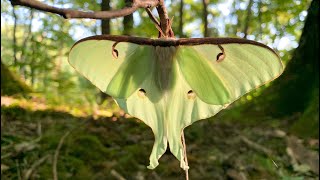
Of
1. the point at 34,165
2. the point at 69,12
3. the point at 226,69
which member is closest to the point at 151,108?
the point at 226,69

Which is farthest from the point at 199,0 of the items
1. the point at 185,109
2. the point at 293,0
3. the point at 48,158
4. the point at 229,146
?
the point at 185,109

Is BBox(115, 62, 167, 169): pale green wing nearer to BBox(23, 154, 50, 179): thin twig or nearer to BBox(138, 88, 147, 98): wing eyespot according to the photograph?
BBox(138, 88, 147, 98): wing eyespot

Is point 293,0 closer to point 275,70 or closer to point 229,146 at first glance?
point 229,146

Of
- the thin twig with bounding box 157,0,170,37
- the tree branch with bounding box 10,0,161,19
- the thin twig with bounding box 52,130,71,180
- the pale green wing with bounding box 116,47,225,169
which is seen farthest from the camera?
the thin twig with bounding box 52,130,71,180

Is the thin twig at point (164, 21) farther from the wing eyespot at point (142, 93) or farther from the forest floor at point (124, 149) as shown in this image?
the forest floor at point (124, 149)

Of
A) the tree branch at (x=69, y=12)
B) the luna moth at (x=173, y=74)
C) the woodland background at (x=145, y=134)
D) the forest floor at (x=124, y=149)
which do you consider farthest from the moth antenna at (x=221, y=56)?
the forest floor at (x=124, y=149)

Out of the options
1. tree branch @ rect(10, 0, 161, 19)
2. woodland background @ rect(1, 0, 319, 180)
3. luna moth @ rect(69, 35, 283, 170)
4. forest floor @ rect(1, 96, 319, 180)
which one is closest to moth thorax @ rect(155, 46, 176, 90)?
luna moth @ rect(69, 35, 283, 170)
